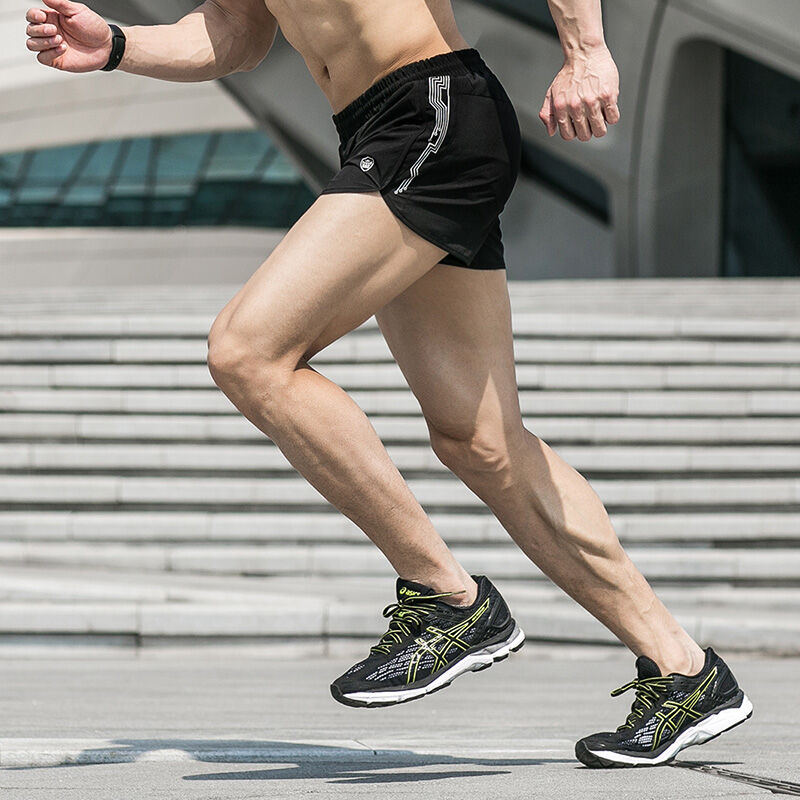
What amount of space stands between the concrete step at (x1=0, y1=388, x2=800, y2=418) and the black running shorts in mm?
4816

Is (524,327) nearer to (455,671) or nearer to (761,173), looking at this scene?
(455,671)

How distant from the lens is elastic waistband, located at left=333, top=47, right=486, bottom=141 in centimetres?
232

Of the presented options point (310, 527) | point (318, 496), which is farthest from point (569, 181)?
point (310, 527)

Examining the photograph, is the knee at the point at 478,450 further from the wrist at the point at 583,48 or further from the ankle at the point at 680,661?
the wrist at the point at 583,48

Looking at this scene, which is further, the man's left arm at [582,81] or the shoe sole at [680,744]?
the shoe sole at [680,744]

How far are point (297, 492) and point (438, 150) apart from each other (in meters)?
4.55

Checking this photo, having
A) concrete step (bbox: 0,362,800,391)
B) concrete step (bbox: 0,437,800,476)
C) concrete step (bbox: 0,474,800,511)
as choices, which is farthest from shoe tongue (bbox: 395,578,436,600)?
concrete step (bbox: 0,362,800,391)

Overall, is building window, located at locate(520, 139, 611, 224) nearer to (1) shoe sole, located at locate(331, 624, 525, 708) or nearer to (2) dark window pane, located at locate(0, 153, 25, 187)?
(1) shoe sole, located at locate(331, 624, 525, 708)

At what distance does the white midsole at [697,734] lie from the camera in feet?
7.76

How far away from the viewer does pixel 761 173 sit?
19906 millimetres

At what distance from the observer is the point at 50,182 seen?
38.7 meters

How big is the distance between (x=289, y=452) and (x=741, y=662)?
10.7ft

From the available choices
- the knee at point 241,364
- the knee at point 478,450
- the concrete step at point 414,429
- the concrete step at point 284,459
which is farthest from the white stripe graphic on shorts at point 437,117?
the concrete step at point 414,429

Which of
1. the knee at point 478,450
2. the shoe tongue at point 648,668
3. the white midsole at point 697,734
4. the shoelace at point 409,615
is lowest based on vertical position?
the white midsole at point 697,734
